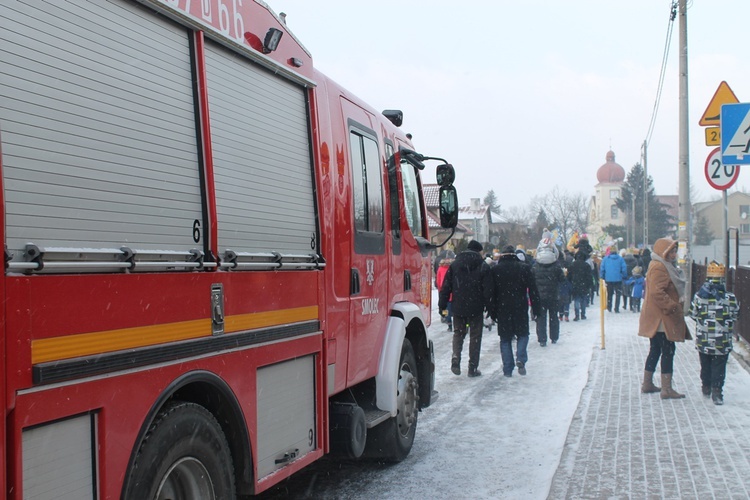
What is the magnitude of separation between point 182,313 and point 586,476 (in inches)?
146

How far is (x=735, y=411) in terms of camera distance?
8.03m

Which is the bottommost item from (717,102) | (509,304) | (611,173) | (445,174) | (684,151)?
(509,304)

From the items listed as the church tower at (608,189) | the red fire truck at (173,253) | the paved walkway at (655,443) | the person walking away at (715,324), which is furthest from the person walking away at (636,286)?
the church tower at (608,189)

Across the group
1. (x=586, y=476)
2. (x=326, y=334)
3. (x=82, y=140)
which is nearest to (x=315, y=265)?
(x=326, y=334)

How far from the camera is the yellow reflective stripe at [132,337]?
252cm

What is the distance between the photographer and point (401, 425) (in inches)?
249

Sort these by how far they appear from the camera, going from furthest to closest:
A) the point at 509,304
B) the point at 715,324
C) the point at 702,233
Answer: the point at 702,233 < the point at 509,304 < the point at 715,324

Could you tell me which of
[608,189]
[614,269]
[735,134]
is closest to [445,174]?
[735,134]

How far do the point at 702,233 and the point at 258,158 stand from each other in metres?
106

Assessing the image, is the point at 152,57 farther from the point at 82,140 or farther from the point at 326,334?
the point at 326,334

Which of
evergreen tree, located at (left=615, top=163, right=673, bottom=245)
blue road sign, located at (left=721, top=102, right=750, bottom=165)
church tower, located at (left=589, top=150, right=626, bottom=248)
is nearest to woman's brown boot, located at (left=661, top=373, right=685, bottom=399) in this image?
blue road sign, located at (left=721, top=102, right=750, bottom=165)

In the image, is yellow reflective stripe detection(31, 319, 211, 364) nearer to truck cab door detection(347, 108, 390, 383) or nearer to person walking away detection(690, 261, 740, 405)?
truck cab door detection(347, 108, 390, 383)

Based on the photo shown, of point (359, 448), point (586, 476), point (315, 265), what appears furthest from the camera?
point (586, 476)

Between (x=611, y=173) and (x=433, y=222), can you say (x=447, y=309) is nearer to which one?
(x=433, y=222)
